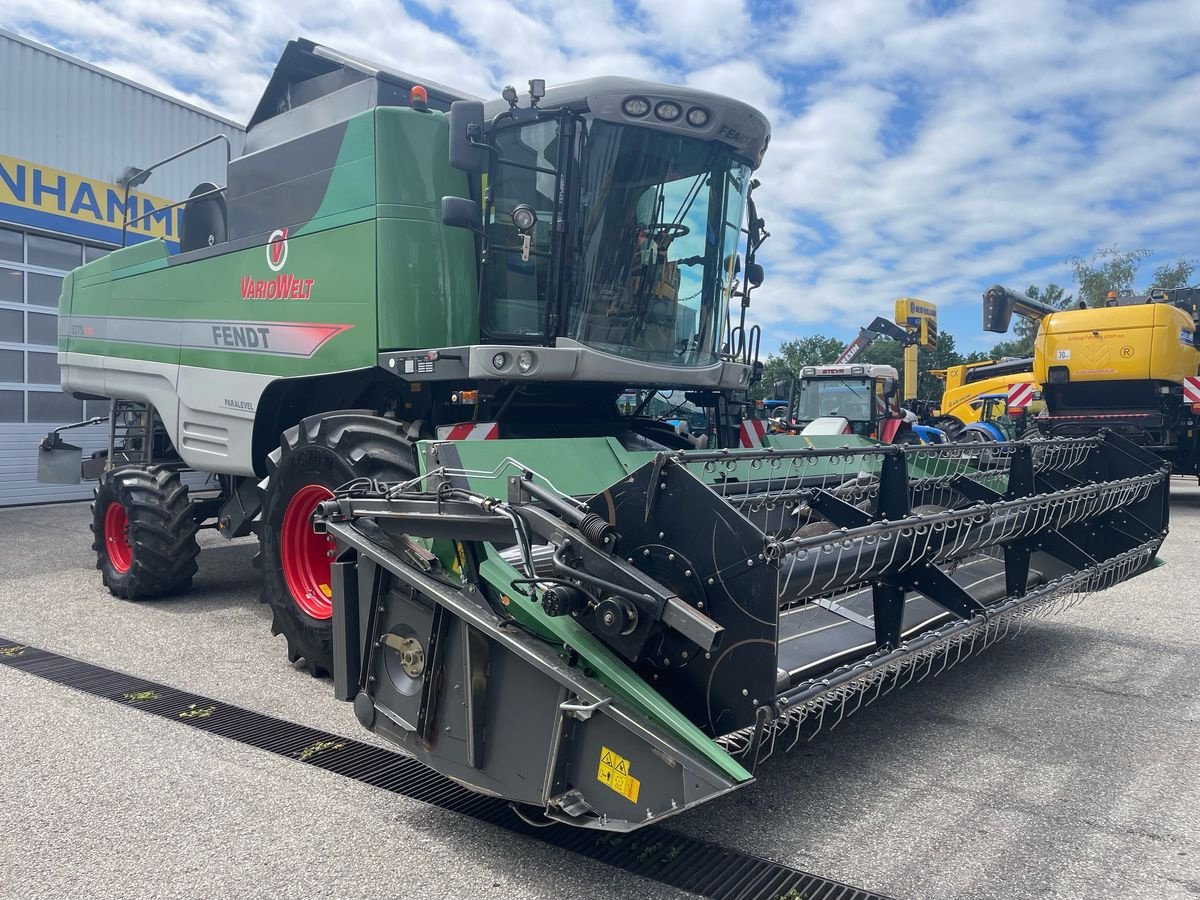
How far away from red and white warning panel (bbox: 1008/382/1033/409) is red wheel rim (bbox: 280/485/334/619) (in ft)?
42.4

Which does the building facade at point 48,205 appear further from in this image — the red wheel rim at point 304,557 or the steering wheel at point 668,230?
the steering wheel at point 668,230

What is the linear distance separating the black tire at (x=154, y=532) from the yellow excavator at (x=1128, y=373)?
9.50 meters

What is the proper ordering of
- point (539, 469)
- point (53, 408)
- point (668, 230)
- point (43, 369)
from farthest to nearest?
1. point (53, 408)
2. point (43, 369)
3. point (668, 230)
4. point (539, 469)

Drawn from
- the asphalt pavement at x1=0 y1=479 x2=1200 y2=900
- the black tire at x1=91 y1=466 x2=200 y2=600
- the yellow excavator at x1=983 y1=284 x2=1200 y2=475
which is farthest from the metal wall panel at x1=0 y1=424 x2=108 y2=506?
the yellow excavator at x1=983 y1=284 x2=1200 y2=475

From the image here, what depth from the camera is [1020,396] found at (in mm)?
14625

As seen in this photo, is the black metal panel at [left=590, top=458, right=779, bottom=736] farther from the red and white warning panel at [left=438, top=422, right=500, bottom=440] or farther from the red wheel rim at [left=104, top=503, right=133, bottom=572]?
the red wheel rim at [left=104, top=503, right=133, bottom=572]

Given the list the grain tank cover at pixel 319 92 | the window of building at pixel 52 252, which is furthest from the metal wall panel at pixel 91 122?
the grain tank cover at pixel 319 92

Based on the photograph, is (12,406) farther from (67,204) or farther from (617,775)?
(617,775)

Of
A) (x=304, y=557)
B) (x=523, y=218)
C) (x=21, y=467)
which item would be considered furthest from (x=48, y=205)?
(x=523, y=218)

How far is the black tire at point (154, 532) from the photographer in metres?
5.75

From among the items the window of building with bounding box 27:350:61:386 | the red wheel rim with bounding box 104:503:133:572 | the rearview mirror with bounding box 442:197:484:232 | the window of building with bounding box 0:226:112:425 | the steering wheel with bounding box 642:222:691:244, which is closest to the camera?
the rearview mirror with bounding box 442:197:484:232

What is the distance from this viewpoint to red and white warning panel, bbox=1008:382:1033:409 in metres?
14.5

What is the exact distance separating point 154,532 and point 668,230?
3705mm

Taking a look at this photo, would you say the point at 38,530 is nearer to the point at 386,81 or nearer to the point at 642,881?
the point at 386,81
